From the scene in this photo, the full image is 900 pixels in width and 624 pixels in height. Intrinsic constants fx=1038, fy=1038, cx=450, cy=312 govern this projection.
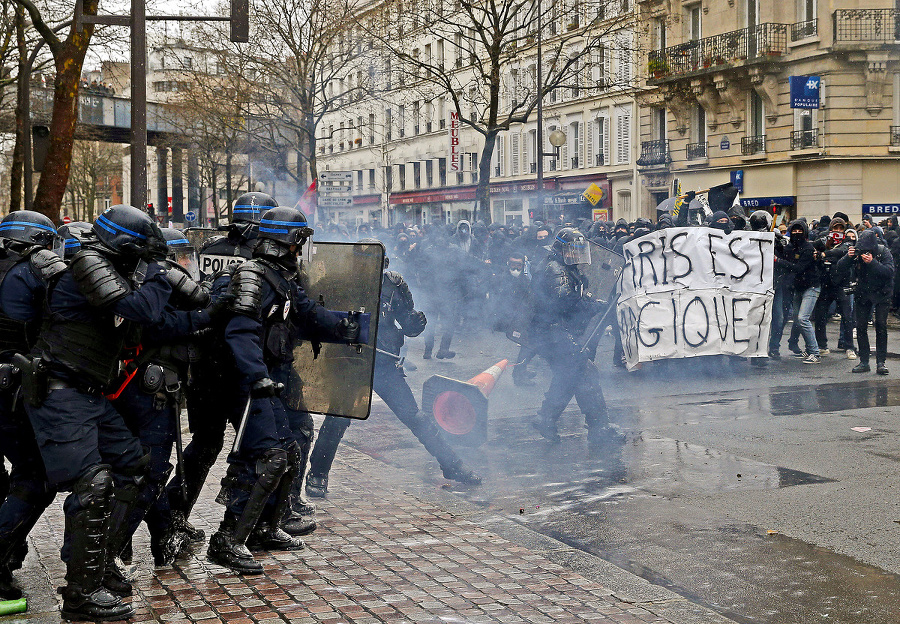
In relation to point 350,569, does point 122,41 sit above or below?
above

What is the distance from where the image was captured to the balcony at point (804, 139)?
3206 centimetres

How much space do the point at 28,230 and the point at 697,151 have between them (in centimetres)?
3474

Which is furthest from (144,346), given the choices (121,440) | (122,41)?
(122,41)

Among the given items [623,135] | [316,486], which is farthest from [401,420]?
[623,135]

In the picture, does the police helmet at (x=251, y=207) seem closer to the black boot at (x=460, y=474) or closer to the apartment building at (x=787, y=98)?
the black boot at (x=460, y=474)

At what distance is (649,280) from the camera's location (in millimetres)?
11523

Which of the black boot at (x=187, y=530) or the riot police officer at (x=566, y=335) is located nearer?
the black boot at (x=187, y=530)

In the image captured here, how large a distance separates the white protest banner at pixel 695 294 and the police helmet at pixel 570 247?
2.23 metres

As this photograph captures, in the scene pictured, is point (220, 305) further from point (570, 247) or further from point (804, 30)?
point (804, 30)

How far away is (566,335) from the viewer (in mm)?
8523

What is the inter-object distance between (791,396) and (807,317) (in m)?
2.96

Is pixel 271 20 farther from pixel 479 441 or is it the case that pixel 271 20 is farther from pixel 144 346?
pixel 144 346

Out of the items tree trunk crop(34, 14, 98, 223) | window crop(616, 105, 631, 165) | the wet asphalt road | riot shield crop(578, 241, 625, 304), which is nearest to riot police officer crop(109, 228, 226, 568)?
the wet asphalt road

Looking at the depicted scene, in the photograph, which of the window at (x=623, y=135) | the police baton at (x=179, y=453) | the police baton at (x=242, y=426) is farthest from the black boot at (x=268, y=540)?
the window at (x=623, y=135)
